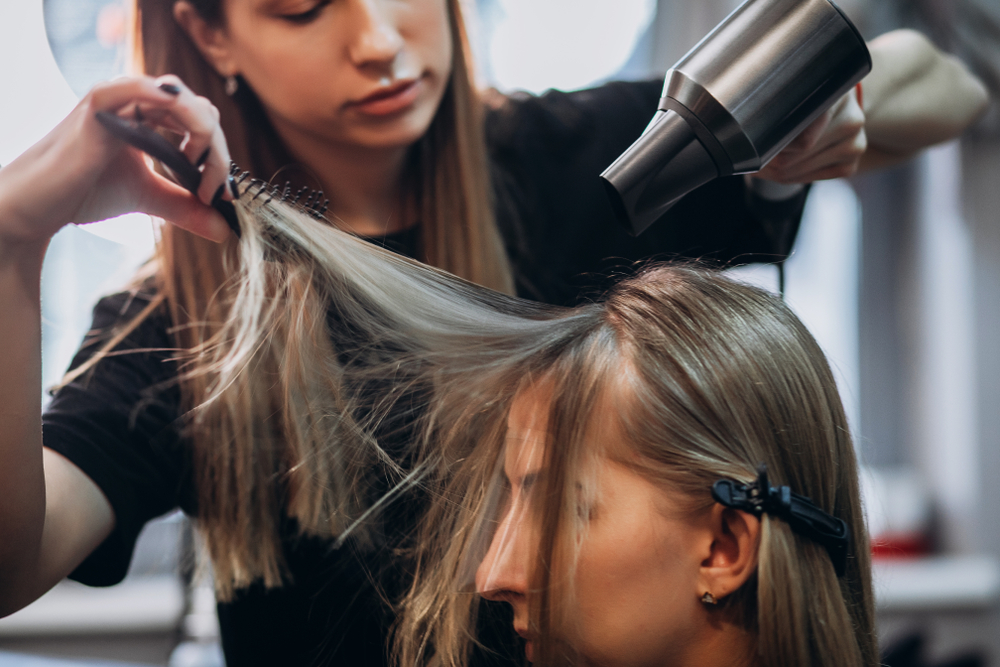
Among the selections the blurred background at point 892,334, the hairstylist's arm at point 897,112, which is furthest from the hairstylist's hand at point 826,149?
the blurred background at point 892,334

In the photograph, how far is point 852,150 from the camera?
68 cm

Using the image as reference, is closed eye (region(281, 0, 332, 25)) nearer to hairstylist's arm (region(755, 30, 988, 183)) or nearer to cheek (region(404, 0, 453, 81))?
cheek (region(404, 0, 453, 81))

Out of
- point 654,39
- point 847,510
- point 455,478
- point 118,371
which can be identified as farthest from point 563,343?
point 654,39

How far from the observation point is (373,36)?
72cm

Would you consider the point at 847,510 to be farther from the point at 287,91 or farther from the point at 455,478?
the point at 287,91

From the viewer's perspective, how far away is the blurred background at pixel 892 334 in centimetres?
168

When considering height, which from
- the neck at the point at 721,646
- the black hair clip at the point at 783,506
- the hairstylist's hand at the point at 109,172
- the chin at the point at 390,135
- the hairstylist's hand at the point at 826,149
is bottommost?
the neck at the point at 721,646

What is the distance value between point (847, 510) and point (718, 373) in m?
0.17

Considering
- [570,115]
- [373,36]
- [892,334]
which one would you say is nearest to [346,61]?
[373,36]

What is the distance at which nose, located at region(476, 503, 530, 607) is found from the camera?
0.65 meters

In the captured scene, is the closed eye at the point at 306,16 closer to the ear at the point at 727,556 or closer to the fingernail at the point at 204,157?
the fingernail at the point at 204,157

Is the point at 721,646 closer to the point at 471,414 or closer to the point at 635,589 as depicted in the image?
the point at 635,589

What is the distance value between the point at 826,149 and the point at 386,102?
41 centimetres

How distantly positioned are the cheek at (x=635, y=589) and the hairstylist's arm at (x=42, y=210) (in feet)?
1.32
